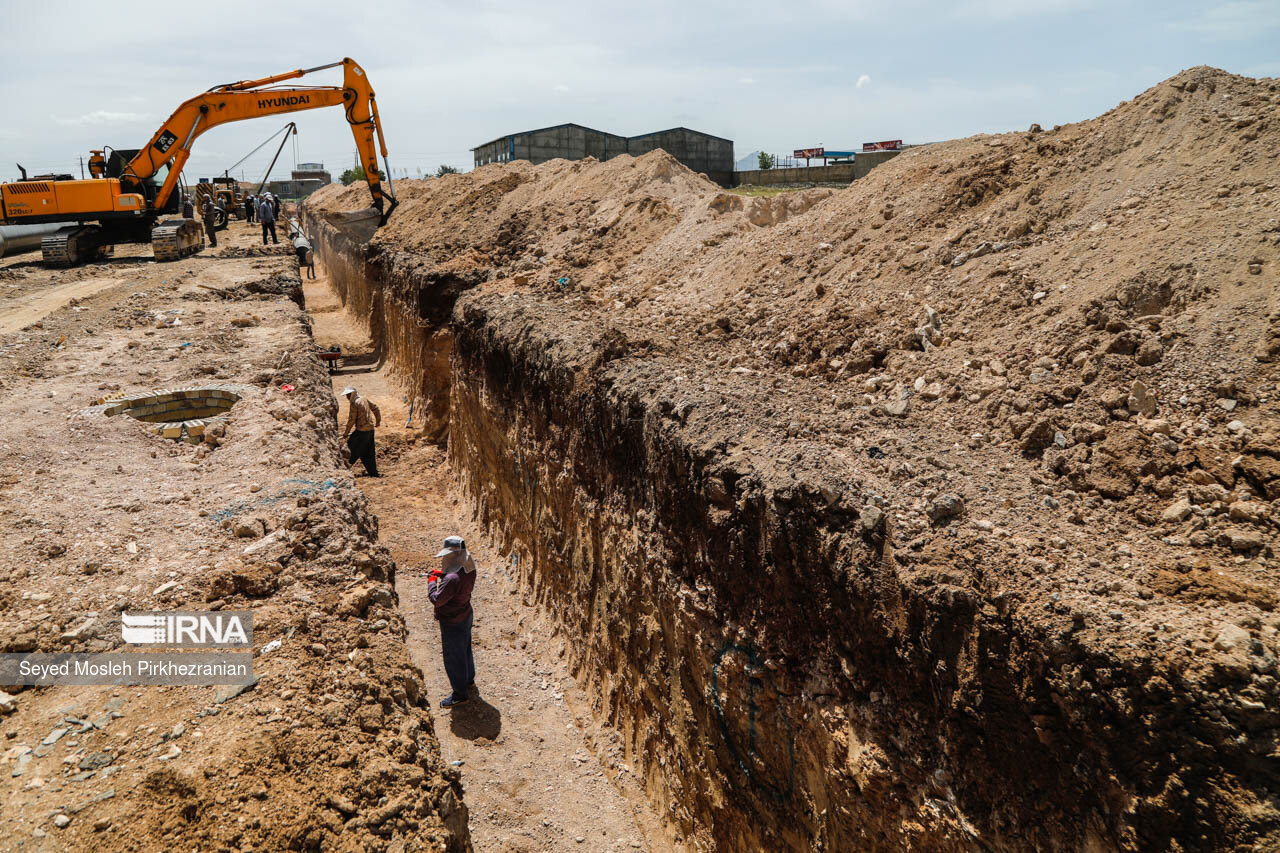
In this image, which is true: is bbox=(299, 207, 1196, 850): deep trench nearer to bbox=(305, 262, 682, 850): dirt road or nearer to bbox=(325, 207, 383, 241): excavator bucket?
bbox=(305, 262, 682, 850): dirt road

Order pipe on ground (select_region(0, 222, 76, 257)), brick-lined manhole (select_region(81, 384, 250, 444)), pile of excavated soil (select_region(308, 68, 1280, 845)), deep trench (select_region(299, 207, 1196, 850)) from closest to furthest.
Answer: pile of excavated soil (select_region(308, 68, 1280, 845)) → deep trench (select_region(299, 207, 1196, 850)) → brick-lined manhole (select_region(81, 384, 250, 444)) → pipe on ground (select_region(0, 222, 76, 257))

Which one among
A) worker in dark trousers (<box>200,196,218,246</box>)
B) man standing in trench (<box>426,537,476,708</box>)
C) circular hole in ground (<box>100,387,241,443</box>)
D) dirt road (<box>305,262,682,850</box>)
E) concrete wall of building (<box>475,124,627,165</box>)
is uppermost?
concrete wall of building (<box>475,124,627,165</box>)

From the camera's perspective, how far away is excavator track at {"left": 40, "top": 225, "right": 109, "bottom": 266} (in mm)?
20125

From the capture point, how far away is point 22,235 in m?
21.7

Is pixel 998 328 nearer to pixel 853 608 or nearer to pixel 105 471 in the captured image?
pixel 853 608

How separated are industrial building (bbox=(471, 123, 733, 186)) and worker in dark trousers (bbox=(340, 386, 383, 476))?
18342 millimetres

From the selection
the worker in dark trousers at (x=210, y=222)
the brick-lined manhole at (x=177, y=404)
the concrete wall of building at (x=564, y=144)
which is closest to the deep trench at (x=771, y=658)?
the brick-lined manhole at (x=177, y=404)

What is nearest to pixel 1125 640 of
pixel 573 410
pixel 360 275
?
pixel 573 410

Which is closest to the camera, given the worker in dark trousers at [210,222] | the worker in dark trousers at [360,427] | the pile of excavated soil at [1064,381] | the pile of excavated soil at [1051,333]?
the pile of excavated soil at [1064,381]

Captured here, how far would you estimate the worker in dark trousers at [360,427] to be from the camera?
36.4ft

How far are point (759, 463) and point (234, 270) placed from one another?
17.0m

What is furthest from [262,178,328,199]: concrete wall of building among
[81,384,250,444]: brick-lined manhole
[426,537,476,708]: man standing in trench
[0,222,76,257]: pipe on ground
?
[426,537,476,708]: man standing in trench

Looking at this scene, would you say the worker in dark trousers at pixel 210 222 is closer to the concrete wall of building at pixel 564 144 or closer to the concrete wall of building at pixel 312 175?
the concrete wall of building at pixel 564 144

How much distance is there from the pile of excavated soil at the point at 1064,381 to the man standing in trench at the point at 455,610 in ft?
7.00
